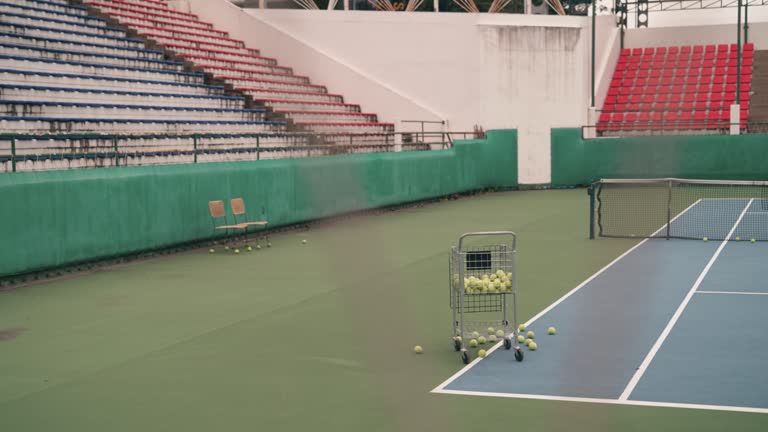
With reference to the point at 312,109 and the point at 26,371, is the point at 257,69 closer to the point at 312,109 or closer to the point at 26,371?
the point at 312,109

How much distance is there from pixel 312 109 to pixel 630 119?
573 inches

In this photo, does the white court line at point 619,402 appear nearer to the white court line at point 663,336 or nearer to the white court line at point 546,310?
the white court line at point 663,336

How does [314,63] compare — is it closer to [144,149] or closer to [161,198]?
[144,149]

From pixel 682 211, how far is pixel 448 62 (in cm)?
1240

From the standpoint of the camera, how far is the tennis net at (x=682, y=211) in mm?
19469

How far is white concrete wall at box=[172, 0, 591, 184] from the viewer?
34.1 m

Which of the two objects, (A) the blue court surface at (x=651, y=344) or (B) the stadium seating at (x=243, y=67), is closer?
(A) the blue court surface at (x=651, y=344)

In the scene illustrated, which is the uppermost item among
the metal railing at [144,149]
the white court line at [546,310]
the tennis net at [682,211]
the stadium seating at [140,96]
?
the stadium seating at [140,96]

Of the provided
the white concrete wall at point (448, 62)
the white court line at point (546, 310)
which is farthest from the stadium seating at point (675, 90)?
the white court line at point (546, 310)

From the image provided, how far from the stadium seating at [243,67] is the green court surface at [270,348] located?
43.3 feet

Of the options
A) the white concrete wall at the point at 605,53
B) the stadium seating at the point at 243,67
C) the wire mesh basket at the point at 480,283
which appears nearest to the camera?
the wire mesh basket at the point at 480,283

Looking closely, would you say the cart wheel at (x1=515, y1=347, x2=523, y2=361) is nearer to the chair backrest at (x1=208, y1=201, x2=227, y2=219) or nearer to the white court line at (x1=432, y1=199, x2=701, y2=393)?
the white court line at (x1=432, y1=199, x2=701, y2=393)

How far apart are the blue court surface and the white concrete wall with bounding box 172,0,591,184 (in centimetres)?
1915

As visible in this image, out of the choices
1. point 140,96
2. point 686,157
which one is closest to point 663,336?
point 140,96
